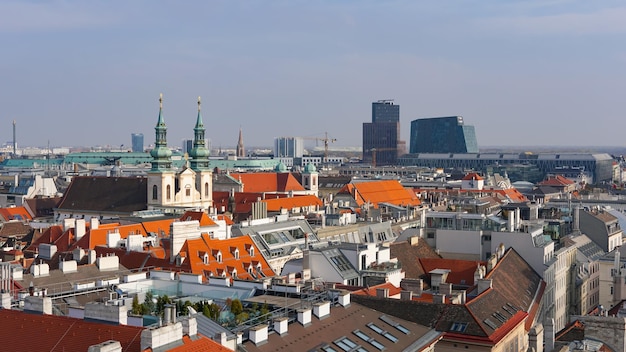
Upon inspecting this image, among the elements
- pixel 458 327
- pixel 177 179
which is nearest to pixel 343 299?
pixel 458 327

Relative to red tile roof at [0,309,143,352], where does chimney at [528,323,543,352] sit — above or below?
below

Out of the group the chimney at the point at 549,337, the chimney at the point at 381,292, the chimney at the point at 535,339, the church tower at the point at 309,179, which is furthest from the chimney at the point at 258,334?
the church tower at the point at 309,179

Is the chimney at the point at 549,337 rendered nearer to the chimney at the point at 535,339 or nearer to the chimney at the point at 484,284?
the chimney at the point at 535,339

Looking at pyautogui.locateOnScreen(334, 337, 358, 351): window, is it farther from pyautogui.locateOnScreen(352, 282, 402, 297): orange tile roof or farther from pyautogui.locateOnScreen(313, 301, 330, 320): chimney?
pyautogui.locateOnScreen(352, 282, 402, 297): orange tile roof

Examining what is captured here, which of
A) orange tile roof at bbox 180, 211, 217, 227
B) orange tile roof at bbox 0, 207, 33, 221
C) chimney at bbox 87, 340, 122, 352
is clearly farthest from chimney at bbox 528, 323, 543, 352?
orange tile roof at bbox 0, 207, 33, 221

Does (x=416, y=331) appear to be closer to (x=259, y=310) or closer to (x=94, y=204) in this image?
(x=259, y=310)
